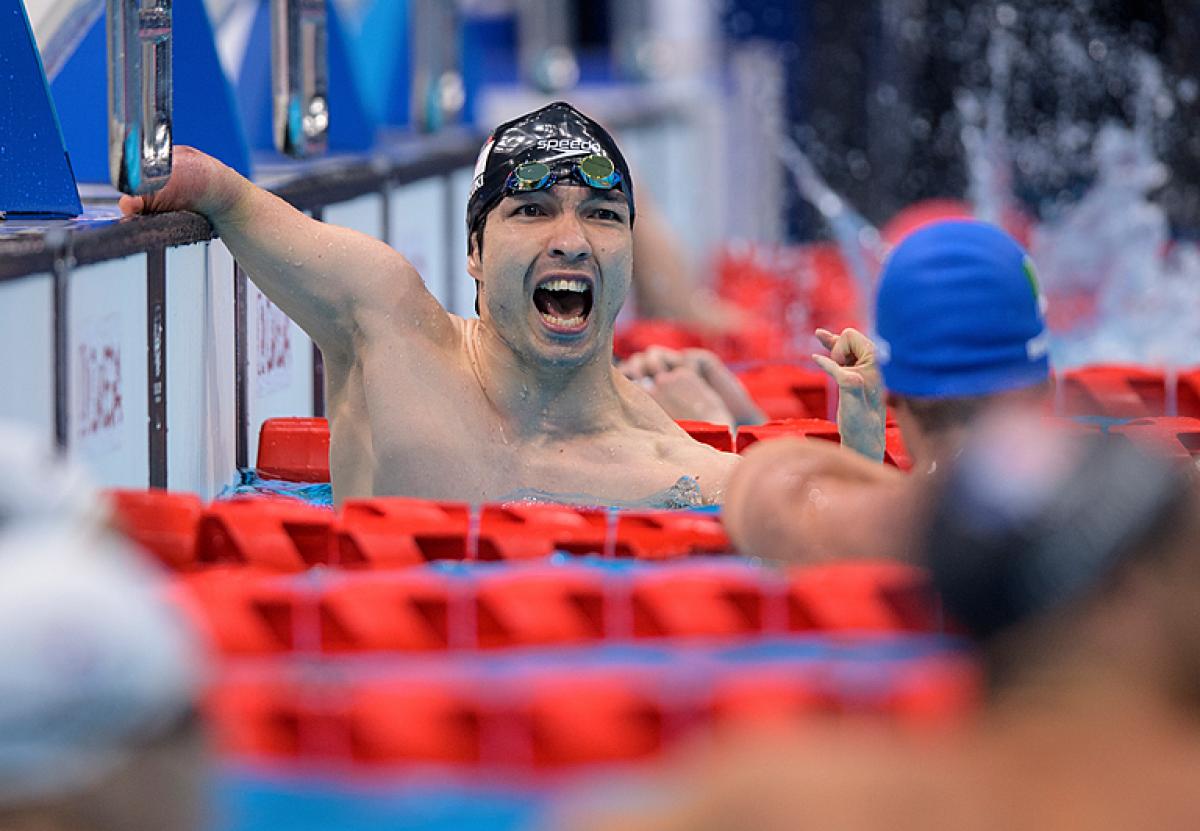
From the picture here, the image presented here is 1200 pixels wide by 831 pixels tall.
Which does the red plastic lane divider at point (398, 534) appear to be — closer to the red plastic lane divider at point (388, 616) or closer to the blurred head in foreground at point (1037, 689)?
the red plastic lane divider at point (388, 616)

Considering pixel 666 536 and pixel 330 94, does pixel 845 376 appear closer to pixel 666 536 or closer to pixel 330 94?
pixel 666 536

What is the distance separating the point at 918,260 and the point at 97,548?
Answer: 4.93 feet

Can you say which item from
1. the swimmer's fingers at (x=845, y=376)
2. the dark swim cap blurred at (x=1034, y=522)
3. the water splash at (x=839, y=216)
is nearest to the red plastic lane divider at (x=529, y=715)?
the dark swim cap blurred at (x=1034, y=522)

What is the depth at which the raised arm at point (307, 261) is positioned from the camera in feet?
11.6

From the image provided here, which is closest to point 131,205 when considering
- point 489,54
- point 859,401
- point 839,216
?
point 859,401

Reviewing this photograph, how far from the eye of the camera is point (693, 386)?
4.48m

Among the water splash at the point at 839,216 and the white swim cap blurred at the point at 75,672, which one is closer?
the white swim cap blurred at the point at 75,672

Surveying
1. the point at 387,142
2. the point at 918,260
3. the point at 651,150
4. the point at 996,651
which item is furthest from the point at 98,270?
the point at 651,150

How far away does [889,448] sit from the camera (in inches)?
154

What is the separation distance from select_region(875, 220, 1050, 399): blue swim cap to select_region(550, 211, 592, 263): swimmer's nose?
2.62ft

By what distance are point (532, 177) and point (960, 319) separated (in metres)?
1.05

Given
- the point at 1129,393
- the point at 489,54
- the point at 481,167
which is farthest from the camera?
the point at 489,54

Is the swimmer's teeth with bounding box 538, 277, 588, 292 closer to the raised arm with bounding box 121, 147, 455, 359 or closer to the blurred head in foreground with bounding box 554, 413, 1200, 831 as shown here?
the raised arm with bounding box 121, 147, 455, 359

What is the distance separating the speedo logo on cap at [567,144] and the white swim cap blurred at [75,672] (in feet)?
7.24
